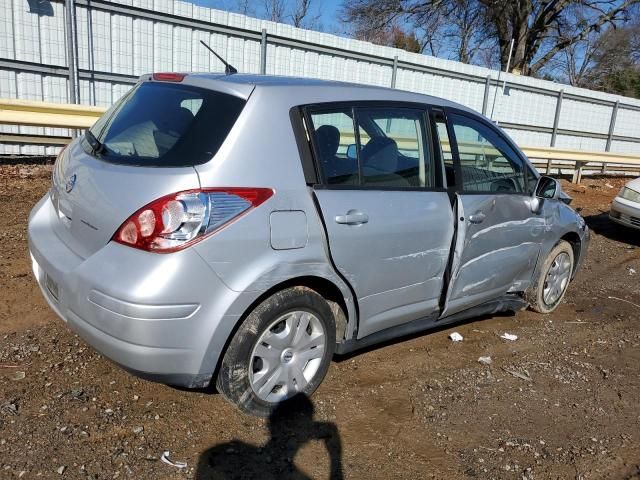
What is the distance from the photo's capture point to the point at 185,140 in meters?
2.79

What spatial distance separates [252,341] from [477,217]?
186 cm

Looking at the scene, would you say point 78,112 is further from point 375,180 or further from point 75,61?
point 375,180

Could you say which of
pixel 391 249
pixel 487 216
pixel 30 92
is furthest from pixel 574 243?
pixel 30 92

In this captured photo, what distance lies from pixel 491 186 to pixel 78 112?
6188 mm

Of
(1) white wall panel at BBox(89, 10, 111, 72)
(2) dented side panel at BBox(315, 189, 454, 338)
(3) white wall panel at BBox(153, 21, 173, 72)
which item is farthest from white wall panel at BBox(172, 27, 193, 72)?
(2) dented side panel at BBox(315, 189, 454, 338)

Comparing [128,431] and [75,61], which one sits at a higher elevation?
[75,61]

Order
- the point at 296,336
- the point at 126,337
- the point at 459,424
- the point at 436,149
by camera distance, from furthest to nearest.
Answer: the point at 436,149, the point at 459,424, the point at 296,336, the point at 126,337

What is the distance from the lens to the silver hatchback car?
2.55 meters

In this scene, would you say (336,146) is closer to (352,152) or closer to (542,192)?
(352,152)

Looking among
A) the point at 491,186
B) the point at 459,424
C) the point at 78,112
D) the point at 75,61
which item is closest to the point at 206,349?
the point at 459,424

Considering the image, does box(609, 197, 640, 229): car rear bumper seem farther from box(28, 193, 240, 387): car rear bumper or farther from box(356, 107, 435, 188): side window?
box(28, 193, 240, 387): car rear bumper

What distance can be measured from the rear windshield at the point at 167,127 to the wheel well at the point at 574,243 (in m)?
3.50

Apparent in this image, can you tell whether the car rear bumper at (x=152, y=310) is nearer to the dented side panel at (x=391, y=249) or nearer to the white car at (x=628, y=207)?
the dented side panel at (x=391, y=249)

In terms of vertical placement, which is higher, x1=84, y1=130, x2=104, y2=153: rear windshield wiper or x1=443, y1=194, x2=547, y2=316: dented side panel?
x1=84, y1=130, x2=104, y2=153: rear windshield wiper
